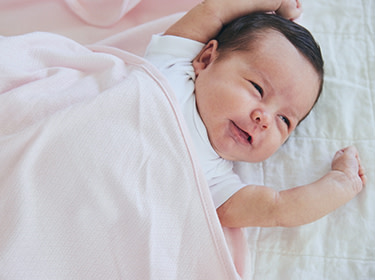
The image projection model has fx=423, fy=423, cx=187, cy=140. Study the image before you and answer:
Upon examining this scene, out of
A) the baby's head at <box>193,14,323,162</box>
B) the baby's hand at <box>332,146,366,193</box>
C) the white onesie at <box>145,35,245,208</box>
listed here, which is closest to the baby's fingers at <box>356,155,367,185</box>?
the baby's hand at <box>332,146,366,193</box>

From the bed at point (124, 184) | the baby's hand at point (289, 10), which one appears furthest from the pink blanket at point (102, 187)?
the baby's hand at point (289, 10)

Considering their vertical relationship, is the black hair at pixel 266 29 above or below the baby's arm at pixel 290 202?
above

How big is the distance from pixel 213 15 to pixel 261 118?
0.37 metres

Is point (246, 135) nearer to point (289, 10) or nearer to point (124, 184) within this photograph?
point (124, 184)

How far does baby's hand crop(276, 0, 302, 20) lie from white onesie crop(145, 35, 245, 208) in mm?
258

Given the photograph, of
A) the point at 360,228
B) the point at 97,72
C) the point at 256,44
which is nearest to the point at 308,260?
the point at 360,228

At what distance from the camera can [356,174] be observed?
1.04m

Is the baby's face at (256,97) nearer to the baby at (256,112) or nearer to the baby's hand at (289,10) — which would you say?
the baby at (256,112)

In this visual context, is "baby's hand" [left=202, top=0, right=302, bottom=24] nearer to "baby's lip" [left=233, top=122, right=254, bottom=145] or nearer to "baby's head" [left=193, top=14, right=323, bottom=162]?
"baby's head" [left=193, top=14, right=323, bottom=162]

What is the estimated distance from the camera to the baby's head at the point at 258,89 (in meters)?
0.98

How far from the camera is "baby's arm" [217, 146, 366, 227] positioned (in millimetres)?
966

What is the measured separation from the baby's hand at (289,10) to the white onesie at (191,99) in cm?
26

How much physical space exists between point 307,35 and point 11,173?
0.77 meters

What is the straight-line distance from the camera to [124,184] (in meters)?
0.86
